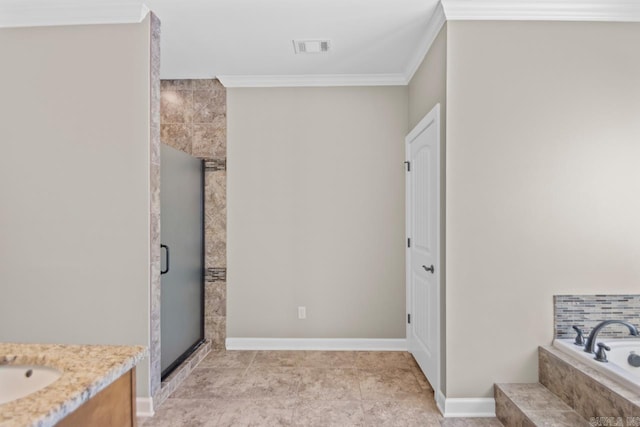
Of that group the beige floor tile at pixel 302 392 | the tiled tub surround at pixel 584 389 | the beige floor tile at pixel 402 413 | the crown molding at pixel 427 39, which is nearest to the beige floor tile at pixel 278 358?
the beige floor tile at pixel 302 392

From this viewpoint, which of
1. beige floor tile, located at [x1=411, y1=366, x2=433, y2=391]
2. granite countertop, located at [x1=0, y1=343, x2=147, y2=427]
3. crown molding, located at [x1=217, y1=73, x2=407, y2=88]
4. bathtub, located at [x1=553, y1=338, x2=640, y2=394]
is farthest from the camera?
crown molding, located at [x1=217, y1=73, x2=407, y2=88]

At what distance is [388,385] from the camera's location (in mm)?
2865

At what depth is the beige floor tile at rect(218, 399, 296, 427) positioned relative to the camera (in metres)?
2.35

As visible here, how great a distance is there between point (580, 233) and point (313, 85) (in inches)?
99.7

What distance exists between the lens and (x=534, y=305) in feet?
7.89

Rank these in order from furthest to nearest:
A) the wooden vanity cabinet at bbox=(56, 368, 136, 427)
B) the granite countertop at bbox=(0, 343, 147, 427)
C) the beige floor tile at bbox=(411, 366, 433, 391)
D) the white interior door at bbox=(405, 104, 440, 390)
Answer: the beige floor tile at bbox=(411, 366, 433, 391) → the white interior door at bbox=(405, 104, 440, 390) → the wooden vanity cabinet at bbox=(56, 368, 136, 427) → the granite countertop at bbox=(0, 343, 147, 427)

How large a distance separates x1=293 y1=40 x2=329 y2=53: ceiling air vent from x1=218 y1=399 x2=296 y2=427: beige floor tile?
2670mm

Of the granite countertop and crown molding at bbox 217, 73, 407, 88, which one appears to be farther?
crown molding at bbox 217, 73, 407, 88

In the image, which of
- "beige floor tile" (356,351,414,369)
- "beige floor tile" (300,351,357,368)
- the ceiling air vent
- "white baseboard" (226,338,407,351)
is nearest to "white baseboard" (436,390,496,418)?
"beige floor tile" (356,351,414,369)

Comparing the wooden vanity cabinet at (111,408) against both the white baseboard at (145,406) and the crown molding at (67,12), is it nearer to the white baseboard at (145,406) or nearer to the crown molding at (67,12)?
the white baseboard at (145,406)

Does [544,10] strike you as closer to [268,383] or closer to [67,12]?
[67,12]

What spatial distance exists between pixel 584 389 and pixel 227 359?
2.69 metres

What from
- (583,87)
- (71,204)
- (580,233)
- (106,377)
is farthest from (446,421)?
(71,204)

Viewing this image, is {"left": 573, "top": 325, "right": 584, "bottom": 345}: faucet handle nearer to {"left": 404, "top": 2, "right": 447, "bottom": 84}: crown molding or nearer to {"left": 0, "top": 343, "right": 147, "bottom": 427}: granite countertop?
{"left": 404, "top": 2, "right": 447, "bottom": 84}: crown molding
